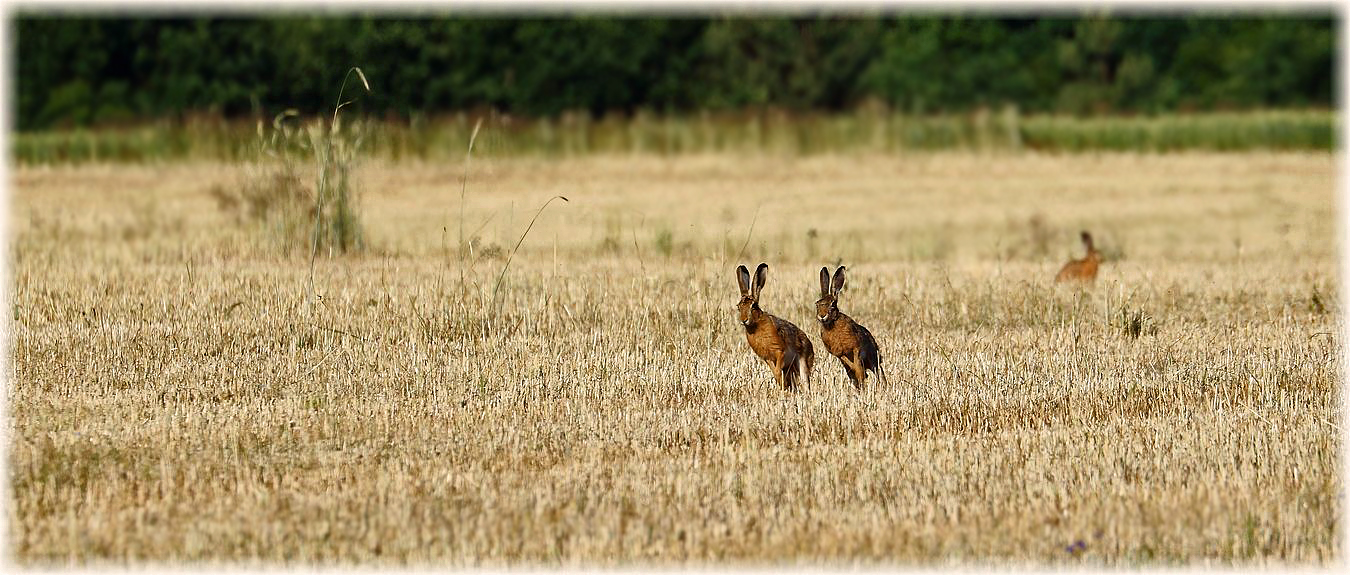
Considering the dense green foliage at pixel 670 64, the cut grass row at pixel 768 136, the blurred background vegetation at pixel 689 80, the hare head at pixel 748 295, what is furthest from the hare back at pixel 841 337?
the cut grass row at pixel 768 136

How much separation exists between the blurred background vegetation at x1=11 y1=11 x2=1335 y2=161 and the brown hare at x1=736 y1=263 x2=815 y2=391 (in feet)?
47.0

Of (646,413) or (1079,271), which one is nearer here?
(646,413)

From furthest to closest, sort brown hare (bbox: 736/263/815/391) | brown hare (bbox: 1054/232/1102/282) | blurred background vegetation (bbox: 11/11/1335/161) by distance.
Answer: blurred background vegetation (bbox: 11/11/1335/161), brown hare (bbox: 1054/232/1102/282), brown hare (bbox: 736/263/815/391)

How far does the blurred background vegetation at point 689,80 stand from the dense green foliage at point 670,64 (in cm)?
6

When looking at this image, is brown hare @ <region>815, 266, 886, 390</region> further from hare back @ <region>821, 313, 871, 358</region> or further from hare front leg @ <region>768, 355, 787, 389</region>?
hare front leg @ <region>768, 355, 787, 389</region>

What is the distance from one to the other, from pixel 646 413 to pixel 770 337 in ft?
2.99

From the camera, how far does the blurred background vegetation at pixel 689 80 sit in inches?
1230

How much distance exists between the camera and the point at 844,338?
8664 millimetres

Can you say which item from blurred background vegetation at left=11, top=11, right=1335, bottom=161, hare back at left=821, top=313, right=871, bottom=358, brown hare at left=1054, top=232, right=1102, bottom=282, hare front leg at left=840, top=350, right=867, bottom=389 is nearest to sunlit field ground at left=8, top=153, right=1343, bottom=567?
hare front leg at left=840, top=350, right=867, bottom=389

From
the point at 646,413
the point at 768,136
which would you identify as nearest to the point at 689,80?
the point at 768,136

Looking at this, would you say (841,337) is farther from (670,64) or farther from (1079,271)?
(670,64)

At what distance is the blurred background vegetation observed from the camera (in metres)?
31.2

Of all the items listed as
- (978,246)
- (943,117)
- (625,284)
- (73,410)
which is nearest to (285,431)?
(73,410)

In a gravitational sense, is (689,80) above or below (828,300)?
above
